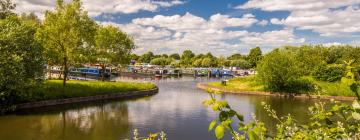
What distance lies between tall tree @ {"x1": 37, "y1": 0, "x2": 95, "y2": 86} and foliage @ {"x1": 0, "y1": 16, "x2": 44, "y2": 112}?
9.73 m

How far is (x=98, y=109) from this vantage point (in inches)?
1816

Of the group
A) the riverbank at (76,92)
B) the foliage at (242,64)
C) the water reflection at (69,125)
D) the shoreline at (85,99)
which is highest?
the foliage at (242,64)

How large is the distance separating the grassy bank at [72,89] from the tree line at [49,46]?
6.77ft

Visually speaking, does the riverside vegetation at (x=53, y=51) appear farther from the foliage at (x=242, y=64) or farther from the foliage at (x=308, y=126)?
the foliage at (x=242, y=64)

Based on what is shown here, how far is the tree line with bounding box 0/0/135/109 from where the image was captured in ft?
117

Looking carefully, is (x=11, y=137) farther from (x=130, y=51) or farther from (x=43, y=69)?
(x=130, y=51)

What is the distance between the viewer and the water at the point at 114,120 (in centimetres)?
3142

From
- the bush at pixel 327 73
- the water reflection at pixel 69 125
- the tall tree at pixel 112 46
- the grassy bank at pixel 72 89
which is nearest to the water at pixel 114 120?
the water reflection at pixel 69 125

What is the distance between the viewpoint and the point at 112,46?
241 feet

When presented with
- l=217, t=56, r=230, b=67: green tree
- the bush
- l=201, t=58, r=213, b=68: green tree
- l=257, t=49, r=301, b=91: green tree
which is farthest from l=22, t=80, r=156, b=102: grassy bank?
l=217, t=56, r=230, b=67: green tree

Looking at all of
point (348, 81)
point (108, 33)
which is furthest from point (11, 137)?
point (108, 33)

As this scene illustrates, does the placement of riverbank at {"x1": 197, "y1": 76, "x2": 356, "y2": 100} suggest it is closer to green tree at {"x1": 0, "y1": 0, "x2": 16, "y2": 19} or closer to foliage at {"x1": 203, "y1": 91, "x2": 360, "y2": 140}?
green tree at {"x1": 0, "y1": 0, "x2": 16, "y2": 19}

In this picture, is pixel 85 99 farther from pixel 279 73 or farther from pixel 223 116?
pixel 223 116

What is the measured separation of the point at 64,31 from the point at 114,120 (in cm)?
1966
